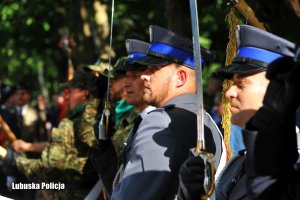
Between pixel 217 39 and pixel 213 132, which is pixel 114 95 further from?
pixel 217 39

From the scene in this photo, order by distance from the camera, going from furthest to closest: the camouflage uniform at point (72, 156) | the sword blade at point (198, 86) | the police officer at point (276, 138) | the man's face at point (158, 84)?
the camouflage uniform at point (72, 156) → the man's face at point (158, 84) → the sword blade at point (198, 86) → the police officer at point (276, 138)

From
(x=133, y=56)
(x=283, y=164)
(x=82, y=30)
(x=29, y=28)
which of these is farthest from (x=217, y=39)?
(x=283, y=164)

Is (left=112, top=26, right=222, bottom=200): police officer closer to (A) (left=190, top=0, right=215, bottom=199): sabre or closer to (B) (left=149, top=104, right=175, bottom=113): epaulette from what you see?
(B) (left=149, top=104, right=175, bottom=113): epaulette

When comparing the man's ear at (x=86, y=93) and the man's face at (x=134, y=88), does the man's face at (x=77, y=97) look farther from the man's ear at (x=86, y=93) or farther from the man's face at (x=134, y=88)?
the man's face at (x=134, y=88)

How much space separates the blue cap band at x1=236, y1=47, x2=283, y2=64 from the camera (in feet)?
10.4

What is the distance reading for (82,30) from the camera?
13.3 m

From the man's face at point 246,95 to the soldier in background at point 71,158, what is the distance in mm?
3390

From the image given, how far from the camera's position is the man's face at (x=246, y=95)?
3.08m

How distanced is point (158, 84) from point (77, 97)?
3.13 meters

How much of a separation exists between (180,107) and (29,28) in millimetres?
10493

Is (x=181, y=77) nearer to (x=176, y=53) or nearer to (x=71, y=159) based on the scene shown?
(x=176, y=53)

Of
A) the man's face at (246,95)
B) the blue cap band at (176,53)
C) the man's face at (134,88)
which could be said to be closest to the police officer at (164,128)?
the blue cap band at (176,53)

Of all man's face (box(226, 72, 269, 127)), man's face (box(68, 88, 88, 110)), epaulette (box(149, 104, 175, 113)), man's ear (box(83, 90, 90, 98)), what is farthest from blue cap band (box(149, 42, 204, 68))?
man's face (box(68, 88, 88, 110))

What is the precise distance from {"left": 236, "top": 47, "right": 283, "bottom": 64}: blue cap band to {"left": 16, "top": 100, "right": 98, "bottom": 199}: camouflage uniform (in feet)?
10.7
